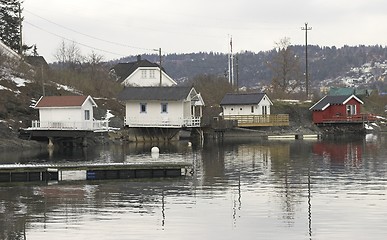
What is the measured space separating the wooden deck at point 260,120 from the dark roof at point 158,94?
10.7 m

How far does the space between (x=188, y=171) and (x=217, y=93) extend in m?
58.6

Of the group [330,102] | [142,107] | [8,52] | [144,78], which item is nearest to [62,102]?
[142,107]

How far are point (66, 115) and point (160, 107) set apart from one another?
39.5 ft

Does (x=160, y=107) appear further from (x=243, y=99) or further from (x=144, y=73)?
(x=144, y=73)

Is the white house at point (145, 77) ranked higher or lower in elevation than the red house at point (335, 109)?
higher

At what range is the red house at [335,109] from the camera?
8238cm

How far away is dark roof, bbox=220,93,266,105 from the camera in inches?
3036

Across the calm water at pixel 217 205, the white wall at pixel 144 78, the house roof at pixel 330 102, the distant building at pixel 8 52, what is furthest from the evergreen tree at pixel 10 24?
the calm water at pixel 217 205

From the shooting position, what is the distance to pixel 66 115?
5716 centimetres

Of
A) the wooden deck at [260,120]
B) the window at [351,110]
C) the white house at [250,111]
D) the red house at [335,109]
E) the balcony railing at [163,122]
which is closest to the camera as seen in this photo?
the balcony railing at [163,122]

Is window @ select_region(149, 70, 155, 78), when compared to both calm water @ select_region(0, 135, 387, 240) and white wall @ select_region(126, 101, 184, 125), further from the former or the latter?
calm water @ select_region(0, 135, 387, 240)

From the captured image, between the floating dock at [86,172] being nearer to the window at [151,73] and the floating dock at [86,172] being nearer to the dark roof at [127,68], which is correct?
the dark roof at [127,68]

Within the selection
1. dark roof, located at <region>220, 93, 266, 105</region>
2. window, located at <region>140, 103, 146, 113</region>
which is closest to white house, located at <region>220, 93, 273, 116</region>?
dark roof, located at <region>220, 93, 266, 105</region>

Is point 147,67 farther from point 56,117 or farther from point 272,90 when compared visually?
point 56,117
